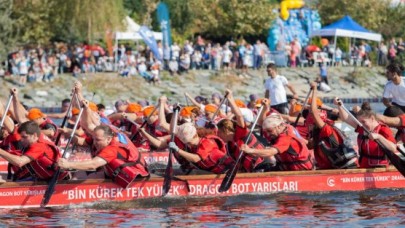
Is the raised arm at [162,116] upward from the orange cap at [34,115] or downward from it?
upward

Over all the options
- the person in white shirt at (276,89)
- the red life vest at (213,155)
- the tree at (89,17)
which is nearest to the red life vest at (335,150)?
the red life vest at (213,155)

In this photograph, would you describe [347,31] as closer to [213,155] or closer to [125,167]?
[213,155]

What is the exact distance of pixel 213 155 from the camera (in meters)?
16.7

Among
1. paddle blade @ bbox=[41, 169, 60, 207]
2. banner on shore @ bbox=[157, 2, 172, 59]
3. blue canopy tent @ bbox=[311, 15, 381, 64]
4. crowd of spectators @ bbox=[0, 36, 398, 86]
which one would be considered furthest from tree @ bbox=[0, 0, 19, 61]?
paddle blade @ bbox=[41, 169, 60, 207]

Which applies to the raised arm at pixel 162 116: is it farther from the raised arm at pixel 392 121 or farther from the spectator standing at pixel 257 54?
the spectator standing at pixel 257 54

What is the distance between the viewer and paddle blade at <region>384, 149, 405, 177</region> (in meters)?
16.7

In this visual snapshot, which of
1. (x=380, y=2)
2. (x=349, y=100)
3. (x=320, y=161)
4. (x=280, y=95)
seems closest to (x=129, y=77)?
(x=349, y=100)

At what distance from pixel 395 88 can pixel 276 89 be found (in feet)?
12.5

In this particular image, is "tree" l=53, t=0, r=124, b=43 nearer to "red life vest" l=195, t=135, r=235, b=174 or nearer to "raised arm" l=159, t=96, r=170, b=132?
"raised arm" l=159, t=96, r=170, b=132

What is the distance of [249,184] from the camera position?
16.9 m

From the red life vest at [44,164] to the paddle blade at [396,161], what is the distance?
5.01 metres

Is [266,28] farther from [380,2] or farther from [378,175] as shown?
[378,175]

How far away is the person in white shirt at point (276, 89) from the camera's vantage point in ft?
75.2

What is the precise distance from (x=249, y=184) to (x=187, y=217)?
169 centimetres
